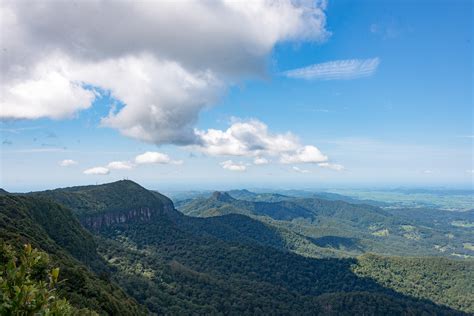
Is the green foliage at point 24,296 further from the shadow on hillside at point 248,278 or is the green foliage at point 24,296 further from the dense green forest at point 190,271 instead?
the shadow on hillside at point 248,278

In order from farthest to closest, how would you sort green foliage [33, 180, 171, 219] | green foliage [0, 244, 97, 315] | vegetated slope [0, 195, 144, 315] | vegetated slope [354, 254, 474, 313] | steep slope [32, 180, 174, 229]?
1. vegetated slope [354, 254, 474, 313]
2. steep slope [32, 180, 174, 229]
3. green foliage [33, 180, 171, 219]
4. vegetated slope [0, 195, 144, 315]
5. green foliage [0, 244, 97, 315]

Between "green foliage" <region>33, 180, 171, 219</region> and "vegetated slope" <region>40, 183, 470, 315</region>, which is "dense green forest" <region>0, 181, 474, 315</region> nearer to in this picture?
"vegetated slope" <region>40, 183, 470, 315</region>

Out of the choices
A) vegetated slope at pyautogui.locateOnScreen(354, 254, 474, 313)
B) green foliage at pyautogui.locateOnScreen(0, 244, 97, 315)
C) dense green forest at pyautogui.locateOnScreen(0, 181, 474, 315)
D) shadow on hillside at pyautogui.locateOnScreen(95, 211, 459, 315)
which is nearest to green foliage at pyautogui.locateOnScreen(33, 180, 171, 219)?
dense green forest at pyautogui.locateOnScreen(0, 181, 474, 315)

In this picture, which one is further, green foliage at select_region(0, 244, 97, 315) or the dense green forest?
the dense green forest

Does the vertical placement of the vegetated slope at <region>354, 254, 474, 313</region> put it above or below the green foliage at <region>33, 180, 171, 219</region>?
below

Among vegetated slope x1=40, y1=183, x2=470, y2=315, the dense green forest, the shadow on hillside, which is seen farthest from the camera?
the shadow on hillside
